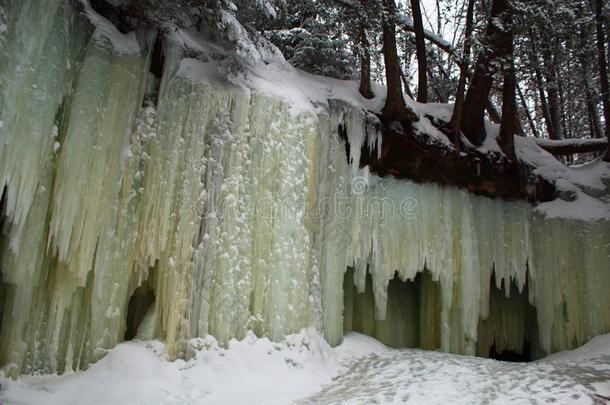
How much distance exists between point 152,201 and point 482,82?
5.73 m

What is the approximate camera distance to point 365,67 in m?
7.37

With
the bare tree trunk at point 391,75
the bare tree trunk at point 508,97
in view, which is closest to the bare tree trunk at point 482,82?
the bare tree trunk at point 508,97

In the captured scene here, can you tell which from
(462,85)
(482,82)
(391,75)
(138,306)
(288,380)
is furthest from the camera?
(482,82)

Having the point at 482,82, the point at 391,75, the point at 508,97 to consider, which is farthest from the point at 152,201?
the point at 508,97

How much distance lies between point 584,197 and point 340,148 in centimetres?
490

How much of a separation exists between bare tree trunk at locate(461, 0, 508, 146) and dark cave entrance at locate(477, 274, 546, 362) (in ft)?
9.23

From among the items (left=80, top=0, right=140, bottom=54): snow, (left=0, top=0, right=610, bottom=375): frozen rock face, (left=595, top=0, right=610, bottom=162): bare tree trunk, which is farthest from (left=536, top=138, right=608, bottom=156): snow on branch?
(left=80, top=0, right=140, bottom=54): snow

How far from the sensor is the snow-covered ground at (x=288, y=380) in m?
4.32

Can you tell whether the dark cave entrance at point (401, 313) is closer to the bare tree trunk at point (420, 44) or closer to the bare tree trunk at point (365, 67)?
the bare tree trunk at point (365, 67)

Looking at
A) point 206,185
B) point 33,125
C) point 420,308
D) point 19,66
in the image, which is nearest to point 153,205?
point 206,185

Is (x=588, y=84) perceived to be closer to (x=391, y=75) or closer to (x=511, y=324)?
(x=391, y=75)

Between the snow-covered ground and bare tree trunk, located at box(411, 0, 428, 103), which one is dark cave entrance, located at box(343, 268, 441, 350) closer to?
the snow-covered ground

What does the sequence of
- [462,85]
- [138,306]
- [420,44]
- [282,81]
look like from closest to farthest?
[138,306], [282,81], [462,85], [420,44]

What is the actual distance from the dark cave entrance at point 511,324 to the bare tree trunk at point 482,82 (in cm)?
281
